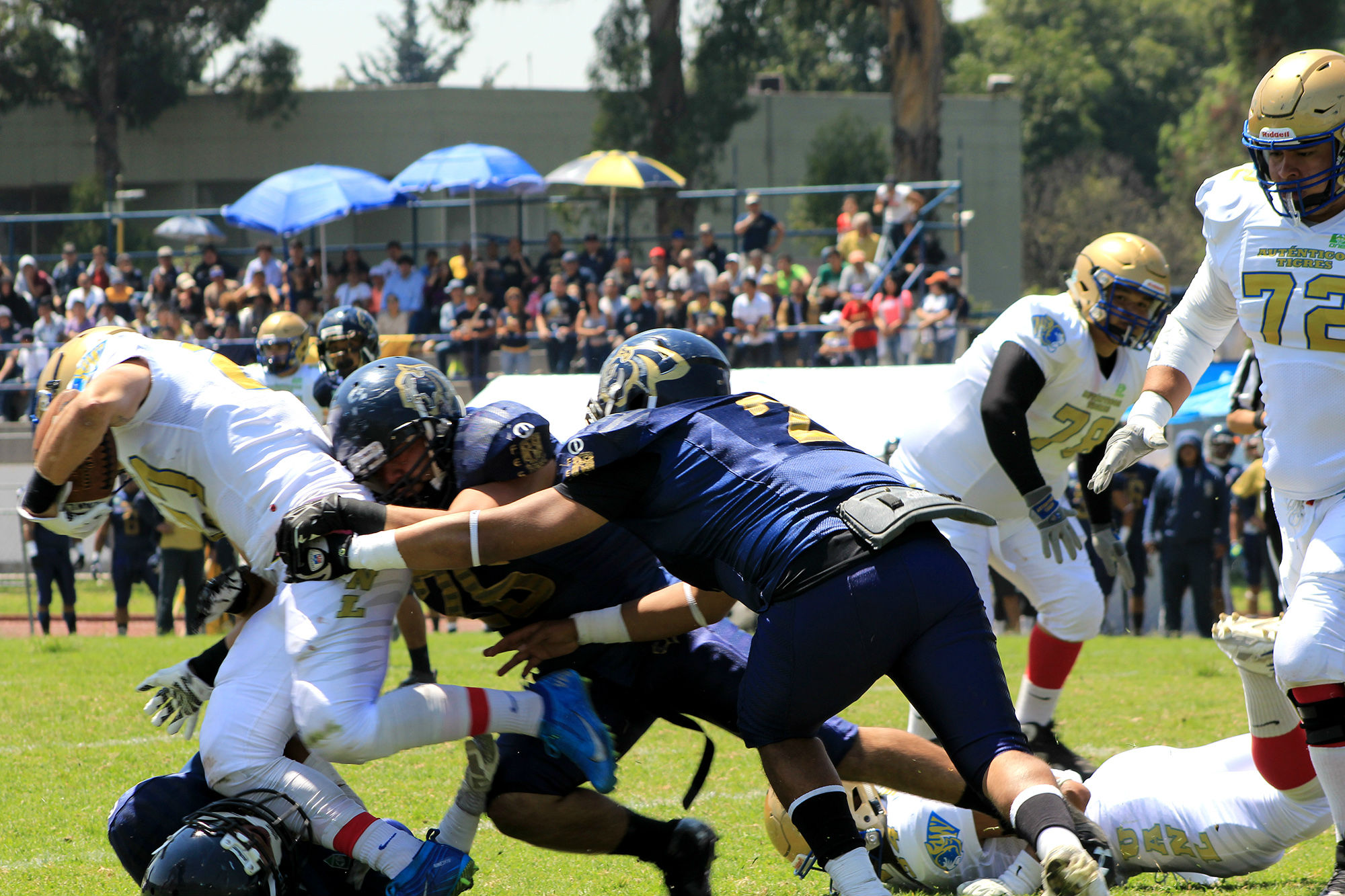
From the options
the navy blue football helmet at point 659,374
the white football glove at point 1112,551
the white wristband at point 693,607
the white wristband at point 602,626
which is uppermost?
the navy blue football helmet at point 659,374

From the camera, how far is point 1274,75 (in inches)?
153

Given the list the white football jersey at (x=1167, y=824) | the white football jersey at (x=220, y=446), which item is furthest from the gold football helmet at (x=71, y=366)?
the white football jersey at (x=1167, y=824)

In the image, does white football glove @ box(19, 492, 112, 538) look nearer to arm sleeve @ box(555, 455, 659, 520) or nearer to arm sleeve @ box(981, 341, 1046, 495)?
arm sleeve @ box(555, 455, 659, 520)

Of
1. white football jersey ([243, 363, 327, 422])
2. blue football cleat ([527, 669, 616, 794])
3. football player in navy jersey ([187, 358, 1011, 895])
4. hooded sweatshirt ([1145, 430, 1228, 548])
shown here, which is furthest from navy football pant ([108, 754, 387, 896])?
hooded sweatshirt ([1145, 430, 1228, 548])

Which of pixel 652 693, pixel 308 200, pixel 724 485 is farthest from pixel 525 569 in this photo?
pixel 308 200

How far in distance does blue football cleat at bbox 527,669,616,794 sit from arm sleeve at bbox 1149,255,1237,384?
6.95 ft

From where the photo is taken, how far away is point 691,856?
12.3ft

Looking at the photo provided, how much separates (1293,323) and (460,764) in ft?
11.9

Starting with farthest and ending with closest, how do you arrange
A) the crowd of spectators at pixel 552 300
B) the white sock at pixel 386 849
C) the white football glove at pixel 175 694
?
the crowd of spectators at pixel 552 300
the white football glove at pixel 175 694
the white sock at pixel 386 849

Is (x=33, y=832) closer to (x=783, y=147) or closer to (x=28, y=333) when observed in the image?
(x=28, y=333)

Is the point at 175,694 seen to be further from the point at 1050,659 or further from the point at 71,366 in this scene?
the point at 1050,659

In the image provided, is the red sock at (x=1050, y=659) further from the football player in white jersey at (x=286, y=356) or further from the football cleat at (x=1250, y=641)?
the football player in white jersey at (x=286, y=356)

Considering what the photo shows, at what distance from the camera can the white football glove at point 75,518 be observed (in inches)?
162

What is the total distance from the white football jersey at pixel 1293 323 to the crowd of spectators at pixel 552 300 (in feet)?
33.3
